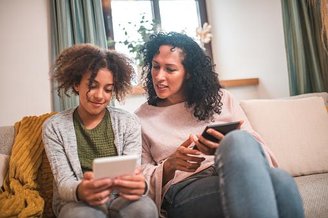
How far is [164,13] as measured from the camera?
2.71 m

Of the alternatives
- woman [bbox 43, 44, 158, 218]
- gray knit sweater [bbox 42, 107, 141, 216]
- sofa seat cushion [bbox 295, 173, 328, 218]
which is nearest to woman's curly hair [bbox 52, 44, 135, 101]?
woman [bbox 43, 44, 158, 218]

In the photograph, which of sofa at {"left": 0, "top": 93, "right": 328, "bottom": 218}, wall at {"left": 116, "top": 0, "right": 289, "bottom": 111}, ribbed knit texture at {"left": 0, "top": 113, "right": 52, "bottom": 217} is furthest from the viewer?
wall at {"left": 116, "top": 0, "right": 289, "bottom": 111}

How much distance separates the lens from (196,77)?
1383 millimetres

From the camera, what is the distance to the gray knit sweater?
40.1 inches

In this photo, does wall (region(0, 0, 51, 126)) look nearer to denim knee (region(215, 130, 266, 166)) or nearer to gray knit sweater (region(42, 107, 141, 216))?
gray knit sweater (region(42, 107, 141, 216))

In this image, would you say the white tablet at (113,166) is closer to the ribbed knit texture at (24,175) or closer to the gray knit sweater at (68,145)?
the gray knit sweater at (68,145)

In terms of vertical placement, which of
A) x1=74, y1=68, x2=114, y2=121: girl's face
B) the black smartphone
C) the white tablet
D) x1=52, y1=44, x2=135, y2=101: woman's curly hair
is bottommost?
the white tablet

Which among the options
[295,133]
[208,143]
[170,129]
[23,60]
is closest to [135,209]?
[208,143]

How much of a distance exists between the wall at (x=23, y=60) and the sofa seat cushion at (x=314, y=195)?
1567 millimetres

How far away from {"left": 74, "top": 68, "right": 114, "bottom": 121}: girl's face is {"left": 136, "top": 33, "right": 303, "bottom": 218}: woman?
0.22 metres

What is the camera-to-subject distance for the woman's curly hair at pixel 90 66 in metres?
1.21

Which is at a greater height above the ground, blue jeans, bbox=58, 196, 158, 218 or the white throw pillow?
the white throw pillow

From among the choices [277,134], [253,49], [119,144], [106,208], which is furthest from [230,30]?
[106,208]

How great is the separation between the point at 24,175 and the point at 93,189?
49cm
